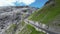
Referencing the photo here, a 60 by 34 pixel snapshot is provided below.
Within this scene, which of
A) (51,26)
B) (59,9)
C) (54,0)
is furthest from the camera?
(54,0)

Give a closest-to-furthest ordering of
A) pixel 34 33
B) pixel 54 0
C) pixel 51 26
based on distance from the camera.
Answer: pixel 51 26 → pixel 34 33 → pixel 54 0

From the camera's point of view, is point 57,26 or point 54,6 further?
point 54,6

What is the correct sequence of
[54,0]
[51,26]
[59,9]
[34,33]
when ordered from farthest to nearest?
[54,0] < [59,9] < [34,33] < [51,26]

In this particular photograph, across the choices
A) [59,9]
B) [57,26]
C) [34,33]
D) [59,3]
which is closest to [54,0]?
[59,3]

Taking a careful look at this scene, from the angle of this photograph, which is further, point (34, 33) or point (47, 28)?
point (34, 33)

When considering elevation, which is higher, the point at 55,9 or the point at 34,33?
the point at 55,9

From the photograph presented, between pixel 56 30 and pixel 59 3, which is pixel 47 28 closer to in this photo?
pixel 56 30

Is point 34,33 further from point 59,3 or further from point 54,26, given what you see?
point 59,3

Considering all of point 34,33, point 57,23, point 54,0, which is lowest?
point 34,33

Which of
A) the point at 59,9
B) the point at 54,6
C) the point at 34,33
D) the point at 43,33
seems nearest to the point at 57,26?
the point at 43,33
